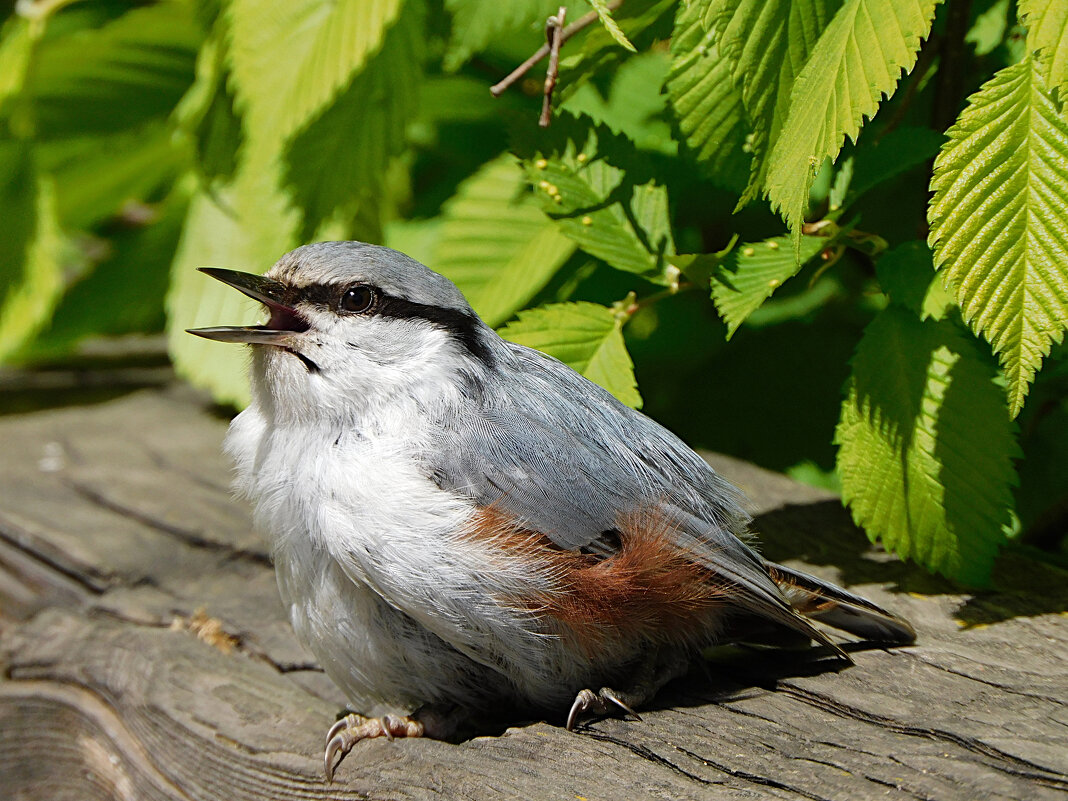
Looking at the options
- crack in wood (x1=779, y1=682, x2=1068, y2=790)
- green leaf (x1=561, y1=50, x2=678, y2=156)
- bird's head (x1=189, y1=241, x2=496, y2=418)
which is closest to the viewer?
crack in wood (x1=779, y1=682, x2=1068, y2=790)

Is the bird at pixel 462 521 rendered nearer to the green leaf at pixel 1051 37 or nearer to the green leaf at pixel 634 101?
the green leaf at pixel 1051 37

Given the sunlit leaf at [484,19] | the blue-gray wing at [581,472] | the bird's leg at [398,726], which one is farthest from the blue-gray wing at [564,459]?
the sunlit leaf at [484,19]

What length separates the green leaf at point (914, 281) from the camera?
81.0 inches

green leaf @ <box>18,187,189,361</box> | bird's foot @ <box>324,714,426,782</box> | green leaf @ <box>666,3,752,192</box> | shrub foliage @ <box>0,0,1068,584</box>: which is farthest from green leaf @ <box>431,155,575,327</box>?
green leaf @ <box>18,187,189,361</box>

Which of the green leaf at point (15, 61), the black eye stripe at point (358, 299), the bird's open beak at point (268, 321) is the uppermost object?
the green leaf at point (15, 61)

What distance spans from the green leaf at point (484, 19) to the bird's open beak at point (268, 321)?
32.9 inches

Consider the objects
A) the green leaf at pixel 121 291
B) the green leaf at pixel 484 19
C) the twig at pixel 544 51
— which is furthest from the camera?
the green leaf at pixel 121 291

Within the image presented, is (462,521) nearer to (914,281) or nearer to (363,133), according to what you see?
(914,281)

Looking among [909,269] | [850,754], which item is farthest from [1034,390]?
[850,754]

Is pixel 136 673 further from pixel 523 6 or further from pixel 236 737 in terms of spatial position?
pixel 523 6

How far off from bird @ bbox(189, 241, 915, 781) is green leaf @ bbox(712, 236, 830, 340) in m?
0.30

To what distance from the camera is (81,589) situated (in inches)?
107

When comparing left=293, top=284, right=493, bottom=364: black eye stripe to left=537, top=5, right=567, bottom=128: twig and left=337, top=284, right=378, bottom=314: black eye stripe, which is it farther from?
left=537, top=5, right=567, bottom=128: twig

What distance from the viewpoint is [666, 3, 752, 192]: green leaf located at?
2.09m
